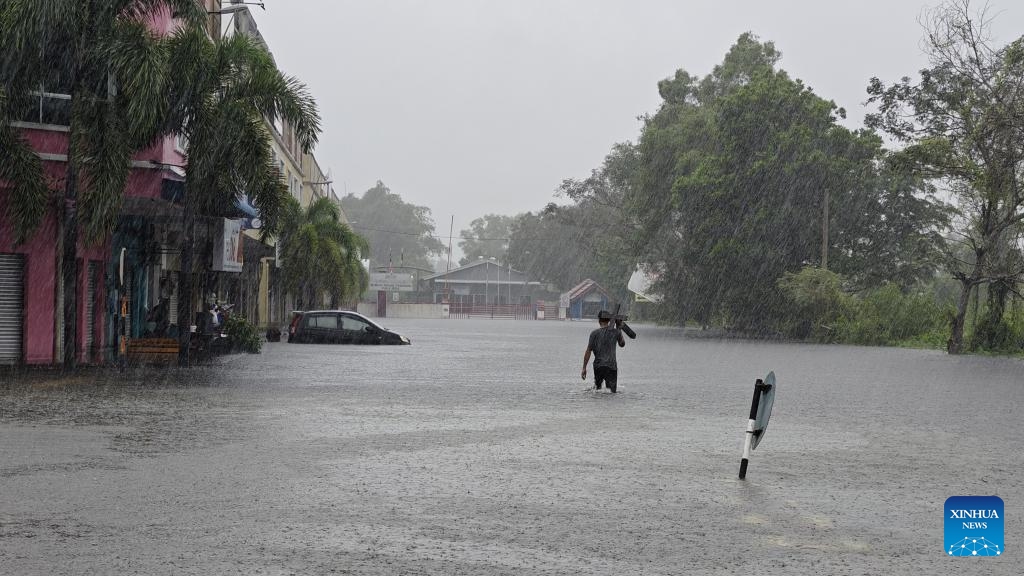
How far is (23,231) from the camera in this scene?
21094 millimetres

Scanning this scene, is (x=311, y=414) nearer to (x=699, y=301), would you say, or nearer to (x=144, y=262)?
(x=144, y=262)

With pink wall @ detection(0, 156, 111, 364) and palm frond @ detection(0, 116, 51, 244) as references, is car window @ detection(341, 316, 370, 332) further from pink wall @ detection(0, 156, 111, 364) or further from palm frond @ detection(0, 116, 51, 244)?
palm frond @ detection(0, 116, 51, 244)

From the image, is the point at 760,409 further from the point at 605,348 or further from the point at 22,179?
the point at 22,179

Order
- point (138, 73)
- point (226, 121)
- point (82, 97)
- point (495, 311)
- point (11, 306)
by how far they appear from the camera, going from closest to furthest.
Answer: point (138, 73), point (82, 97), point (226, 121), point (11, 306), point (495, 311)

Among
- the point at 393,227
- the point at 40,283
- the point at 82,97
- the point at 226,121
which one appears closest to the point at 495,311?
the point at 393,227

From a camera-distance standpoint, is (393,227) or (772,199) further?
(393,227)

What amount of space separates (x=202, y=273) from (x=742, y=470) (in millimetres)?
24479

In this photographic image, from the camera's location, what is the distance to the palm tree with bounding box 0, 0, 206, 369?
65.1 feet

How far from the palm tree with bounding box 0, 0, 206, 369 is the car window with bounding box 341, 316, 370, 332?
16109mm

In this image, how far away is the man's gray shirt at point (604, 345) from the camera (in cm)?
1788

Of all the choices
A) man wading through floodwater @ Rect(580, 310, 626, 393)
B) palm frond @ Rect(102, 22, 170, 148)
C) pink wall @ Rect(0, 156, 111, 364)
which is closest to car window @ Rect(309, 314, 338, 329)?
pink wall @ Rect(0, 156, 111, 364)

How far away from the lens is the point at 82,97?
20750 millimetres

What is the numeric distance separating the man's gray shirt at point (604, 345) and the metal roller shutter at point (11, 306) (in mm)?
12544

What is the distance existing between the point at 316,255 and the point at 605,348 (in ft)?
103
